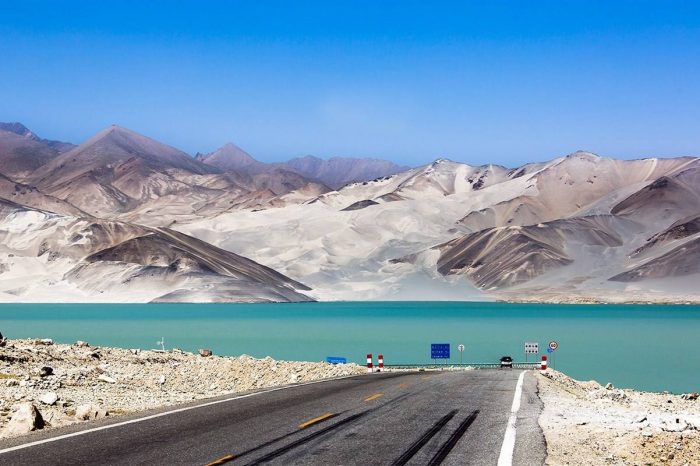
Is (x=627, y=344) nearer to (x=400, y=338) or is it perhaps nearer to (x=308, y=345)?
(x=400, y=338)

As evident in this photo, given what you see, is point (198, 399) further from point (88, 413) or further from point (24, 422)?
point (24, 422)

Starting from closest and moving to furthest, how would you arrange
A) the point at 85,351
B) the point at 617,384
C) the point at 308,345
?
1. the point at 85,351
2. the point at 617,384
3. the point at 308,345

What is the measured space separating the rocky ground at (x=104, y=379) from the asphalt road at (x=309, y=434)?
1466 mm

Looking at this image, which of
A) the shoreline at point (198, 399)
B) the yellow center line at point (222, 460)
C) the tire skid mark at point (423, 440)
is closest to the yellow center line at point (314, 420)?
the tire skid mark at point (423, 440)

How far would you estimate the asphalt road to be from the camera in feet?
46.3

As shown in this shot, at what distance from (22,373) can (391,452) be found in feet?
64.1

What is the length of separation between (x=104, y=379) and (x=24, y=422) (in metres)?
13.5

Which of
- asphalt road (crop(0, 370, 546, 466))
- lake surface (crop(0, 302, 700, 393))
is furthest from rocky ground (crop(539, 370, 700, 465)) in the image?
lake surface (crop(0, 302, 700, 393))

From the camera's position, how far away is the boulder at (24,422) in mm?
17219

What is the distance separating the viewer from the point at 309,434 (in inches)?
651

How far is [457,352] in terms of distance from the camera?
279 ft

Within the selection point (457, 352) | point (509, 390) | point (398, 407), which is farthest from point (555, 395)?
point (457, 352)

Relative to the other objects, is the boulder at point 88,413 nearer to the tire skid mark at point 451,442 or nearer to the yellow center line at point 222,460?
the yellow center line at point 222,460

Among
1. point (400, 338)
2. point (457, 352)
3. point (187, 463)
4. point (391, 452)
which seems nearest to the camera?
point (187, 463)
